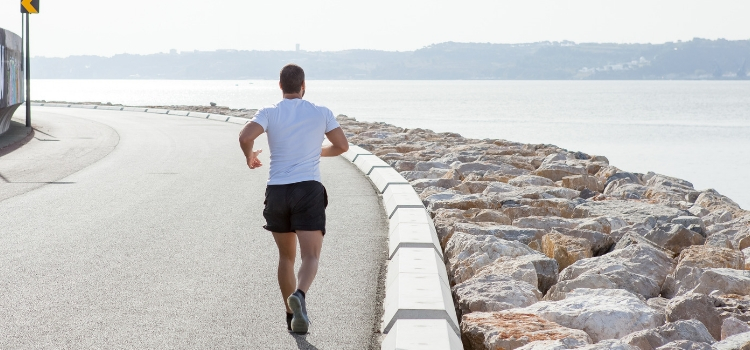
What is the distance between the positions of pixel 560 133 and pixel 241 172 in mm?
45604

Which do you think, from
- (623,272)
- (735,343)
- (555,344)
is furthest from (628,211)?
(555,344)

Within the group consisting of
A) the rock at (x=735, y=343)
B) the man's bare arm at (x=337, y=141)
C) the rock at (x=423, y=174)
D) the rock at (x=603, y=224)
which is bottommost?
the rock at (x=423, y=174)

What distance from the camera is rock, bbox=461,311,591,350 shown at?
5355mm

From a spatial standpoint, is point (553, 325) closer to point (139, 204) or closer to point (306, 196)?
point (306, 196)

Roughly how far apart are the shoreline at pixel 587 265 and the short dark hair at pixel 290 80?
71.2 inches

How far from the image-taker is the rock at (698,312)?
20.2 feet

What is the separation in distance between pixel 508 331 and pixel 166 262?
3.44 meters

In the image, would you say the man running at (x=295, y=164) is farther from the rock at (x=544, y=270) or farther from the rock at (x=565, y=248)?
the rock at (x=565, y=248)

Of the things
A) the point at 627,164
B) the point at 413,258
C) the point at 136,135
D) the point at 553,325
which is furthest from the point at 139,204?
the point at 627,164

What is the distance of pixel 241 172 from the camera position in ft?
50.4

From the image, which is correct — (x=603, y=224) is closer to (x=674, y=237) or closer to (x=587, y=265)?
(x=674, y=237)

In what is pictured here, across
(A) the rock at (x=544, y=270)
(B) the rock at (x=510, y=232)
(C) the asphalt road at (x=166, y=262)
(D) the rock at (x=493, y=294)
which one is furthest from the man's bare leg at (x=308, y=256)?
(B) the rock at (x=510, y=232)

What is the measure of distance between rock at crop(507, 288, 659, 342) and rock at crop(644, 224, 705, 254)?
131 inches

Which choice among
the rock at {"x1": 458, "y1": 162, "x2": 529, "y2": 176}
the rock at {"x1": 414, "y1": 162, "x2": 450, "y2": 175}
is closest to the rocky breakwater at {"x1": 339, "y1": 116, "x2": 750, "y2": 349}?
the rock at {"x1": 458, "y1": 162, "x2": 529, "y2": 176}
